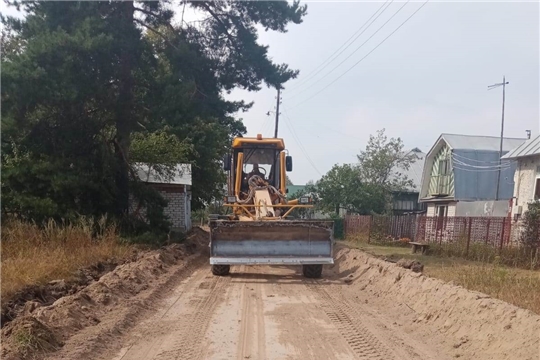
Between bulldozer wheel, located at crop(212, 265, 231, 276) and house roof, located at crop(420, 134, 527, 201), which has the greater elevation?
house roof, located at crop(420, 134, 527, 201)

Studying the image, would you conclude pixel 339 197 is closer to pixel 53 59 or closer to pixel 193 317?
pixel 53 59

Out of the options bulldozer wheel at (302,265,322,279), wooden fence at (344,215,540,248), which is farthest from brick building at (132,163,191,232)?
bulldozer wheel at (302,265,322,279)

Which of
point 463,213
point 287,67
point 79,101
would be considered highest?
point 287,67

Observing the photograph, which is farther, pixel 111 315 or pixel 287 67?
pixel 287 67

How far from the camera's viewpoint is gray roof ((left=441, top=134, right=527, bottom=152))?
115 feet

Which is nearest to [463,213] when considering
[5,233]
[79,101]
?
[79,101]

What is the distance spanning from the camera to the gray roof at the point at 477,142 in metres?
35.0

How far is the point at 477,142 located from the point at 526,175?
537 inches

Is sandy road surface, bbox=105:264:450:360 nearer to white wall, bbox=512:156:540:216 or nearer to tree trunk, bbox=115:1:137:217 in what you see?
tree trunk, bbox=115:1:137:217

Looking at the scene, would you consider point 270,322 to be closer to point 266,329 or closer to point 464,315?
point 266,329

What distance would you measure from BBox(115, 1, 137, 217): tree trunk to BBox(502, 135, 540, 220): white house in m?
15.7

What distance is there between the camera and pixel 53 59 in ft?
49.8

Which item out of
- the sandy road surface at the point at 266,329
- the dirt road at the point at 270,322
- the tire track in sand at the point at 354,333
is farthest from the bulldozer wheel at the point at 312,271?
the tire track in sand at the point at 354,333

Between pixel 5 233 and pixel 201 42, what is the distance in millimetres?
10763
